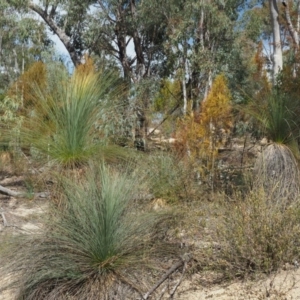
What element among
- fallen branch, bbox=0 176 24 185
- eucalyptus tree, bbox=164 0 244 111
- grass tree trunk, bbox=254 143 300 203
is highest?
eucalyptus tree, bbox=164 0 244 111

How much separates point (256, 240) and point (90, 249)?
125 centimetres

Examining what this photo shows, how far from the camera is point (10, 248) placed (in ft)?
11.4

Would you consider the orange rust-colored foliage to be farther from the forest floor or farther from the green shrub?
the forest floor

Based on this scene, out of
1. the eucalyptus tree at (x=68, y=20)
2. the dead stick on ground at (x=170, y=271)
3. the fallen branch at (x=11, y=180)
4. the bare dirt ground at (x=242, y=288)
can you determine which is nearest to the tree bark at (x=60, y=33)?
the eucalyptus tree at (x=68, y=20)

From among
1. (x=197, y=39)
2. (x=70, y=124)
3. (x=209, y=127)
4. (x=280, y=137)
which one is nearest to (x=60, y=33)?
(x=197, y=39)

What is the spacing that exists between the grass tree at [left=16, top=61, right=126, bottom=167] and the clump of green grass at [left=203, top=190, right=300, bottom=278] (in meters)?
1.33

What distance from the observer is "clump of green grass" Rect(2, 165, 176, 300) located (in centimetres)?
327

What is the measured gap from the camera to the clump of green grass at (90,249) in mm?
3266

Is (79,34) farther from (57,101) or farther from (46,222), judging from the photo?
(46,222)

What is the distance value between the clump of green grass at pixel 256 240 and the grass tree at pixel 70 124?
133cm

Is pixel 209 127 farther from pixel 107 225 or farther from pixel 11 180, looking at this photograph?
pixel 107 225

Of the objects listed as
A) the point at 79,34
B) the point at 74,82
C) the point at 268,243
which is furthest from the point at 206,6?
the point at 268,243

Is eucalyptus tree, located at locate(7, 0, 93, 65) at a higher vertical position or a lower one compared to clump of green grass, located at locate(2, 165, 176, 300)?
higher

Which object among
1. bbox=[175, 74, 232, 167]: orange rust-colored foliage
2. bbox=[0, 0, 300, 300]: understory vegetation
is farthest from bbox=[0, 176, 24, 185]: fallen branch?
bbox=[175, 74, 232, 167]: orange rust-colored foliage
